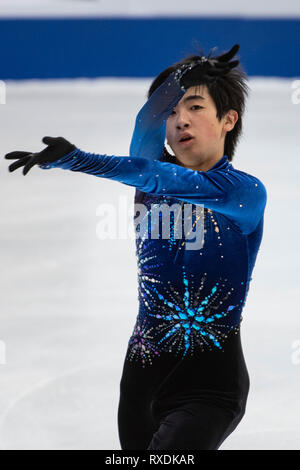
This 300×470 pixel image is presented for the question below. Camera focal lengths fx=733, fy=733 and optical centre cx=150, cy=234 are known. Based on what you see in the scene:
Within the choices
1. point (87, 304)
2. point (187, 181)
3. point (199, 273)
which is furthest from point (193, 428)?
point (87, 304)

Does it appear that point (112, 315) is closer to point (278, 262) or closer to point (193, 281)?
point (278, 262)

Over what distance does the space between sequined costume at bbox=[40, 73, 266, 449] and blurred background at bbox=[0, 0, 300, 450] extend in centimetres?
46

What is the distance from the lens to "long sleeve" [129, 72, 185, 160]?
1.63 m

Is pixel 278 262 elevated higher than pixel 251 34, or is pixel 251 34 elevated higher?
pixel 251 34

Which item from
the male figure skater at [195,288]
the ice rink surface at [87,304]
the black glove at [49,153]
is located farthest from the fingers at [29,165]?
the ice rink surface at [87,304]

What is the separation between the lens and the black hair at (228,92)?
1.61 metres

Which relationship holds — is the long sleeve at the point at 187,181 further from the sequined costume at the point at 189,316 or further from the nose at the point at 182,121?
the nose at the point at 182,121

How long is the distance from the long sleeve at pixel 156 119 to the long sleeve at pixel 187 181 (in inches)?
8.0

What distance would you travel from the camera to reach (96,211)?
3.64m

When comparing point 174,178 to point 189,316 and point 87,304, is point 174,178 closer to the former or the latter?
point 189,316

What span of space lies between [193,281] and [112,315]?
1159 millimetres

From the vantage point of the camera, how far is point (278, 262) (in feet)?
10.3

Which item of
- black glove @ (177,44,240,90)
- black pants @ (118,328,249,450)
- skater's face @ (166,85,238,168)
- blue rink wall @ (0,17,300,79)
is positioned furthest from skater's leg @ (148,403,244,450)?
blue rink wall @ (0,17,300,79)

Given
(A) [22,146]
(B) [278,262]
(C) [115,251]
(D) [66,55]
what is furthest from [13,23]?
(B) [278,262]
